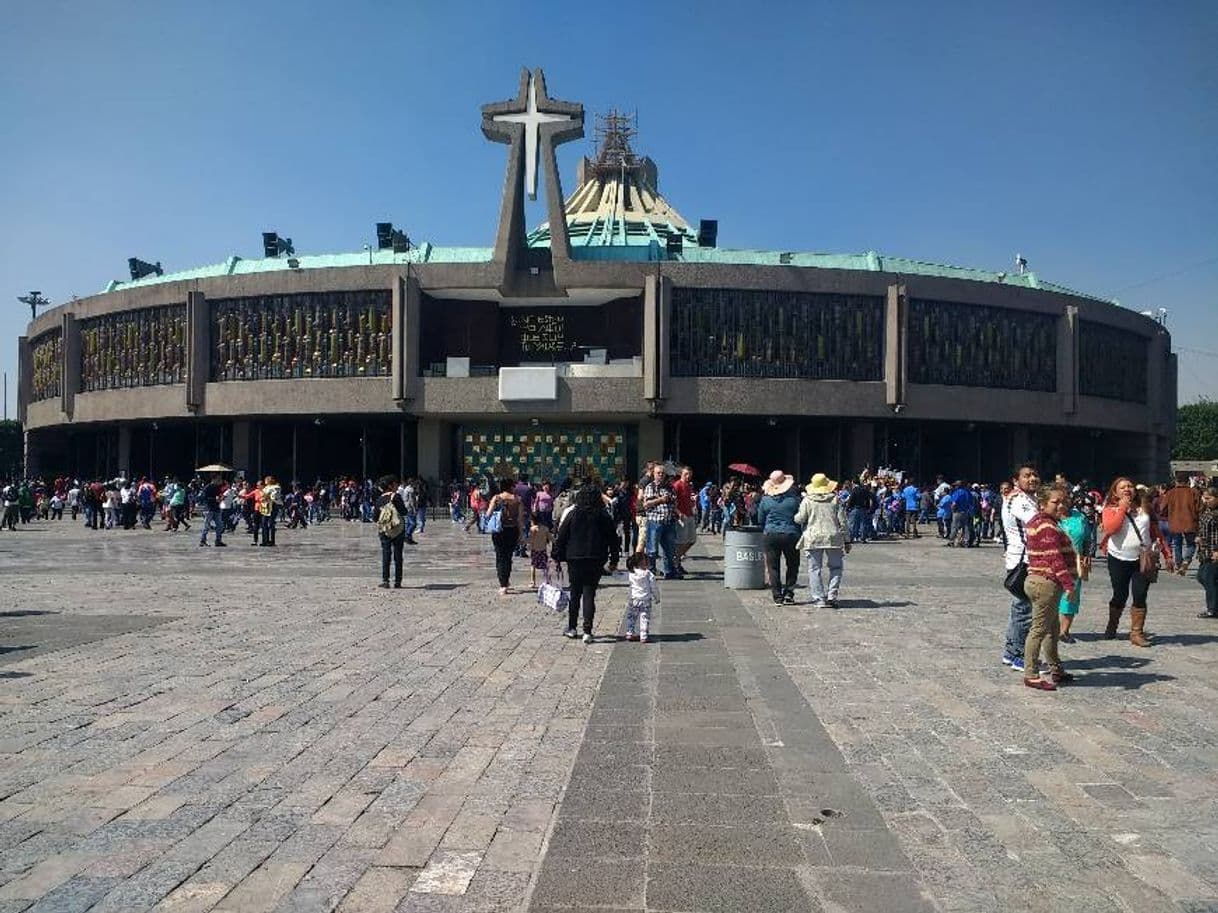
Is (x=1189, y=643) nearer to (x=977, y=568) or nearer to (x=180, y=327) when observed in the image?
(x=977, y=568)

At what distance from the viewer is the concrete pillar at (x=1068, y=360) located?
4481cm

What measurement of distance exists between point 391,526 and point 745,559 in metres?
5.19

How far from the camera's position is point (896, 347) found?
41.8 metres

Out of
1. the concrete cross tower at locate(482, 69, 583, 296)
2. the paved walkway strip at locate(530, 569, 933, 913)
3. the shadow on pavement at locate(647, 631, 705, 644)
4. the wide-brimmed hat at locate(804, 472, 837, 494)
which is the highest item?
the concrete cross tower at locate(482, 69, 583, 296)

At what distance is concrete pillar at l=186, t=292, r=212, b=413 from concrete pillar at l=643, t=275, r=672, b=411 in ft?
63.0

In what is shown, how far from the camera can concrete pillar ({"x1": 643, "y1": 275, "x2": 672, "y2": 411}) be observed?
40.3 metres

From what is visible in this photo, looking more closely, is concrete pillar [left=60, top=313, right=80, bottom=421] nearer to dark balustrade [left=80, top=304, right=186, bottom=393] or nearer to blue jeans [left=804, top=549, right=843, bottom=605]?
dark balustrade [left=80, top=304, right=186, bottom=393]

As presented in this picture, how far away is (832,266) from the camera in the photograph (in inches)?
1748

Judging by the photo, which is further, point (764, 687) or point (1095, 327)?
point (1095, 327)

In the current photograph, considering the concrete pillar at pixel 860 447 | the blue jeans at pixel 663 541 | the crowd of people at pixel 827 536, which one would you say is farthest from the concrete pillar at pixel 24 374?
the blue jeans at pixel 663 541


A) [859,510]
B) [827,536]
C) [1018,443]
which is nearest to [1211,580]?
[827,536]

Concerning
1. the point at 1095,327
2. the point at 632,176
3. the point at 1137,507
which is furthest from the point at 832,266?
the point at 1137,507

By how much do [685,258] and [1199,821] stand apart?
40938mm

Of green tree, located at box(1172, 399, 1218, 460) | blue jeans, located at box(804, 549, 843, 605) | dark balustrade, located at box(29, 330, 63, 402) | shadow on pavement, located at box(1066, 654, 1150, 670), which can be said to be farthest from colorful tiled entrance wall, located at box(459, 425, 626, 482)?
green tree, located at box(1172, 399, 1218, 460)
